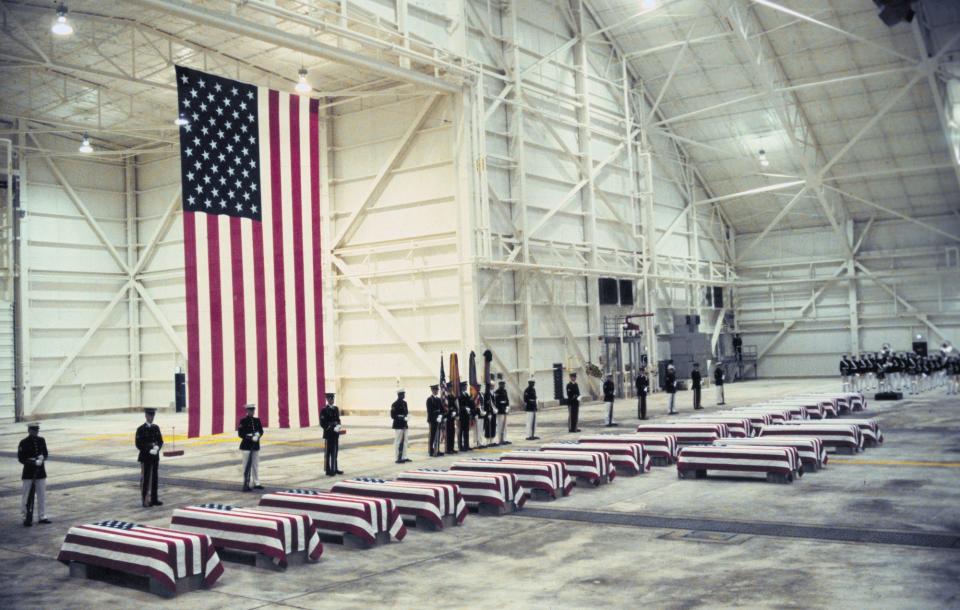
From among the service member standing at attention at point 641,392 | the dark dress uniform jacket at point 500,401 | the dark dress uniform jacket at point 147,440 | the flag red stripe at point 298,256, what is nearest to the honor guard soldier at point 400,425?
the flag red stripe at point 298,256

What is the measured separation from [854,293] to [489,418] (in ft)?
101

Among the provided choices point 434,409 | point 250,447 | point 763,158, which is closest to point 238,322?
point 250,447

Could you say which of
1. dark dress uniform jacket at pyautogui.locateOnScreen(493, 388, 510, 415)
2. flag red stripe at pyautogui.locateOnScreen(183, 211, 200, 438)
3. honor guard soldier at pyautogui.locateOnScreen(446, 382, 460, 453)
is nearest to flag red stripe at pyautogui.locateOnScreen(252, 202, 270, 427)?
flag red stripe at pyautogui.locateOnScreen(183, 211, 200, 438)

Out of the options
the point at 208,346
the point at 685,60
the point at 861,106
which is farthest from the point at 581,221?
the point at 208,346

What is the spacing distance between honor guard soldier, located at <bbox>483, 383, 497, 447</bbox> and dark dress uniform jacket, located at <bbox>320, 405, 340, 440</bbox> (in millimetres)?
5196

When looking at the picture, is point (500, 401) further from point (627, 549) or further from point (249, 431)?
point (627, 549)

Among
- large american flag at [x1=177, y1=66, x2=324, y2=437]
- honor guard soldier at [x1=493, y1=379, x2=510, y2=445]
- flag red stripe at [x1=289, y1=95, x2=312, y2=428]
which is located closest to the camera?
large american flag at [x1=177, y1=66, x2=324, y2=437]

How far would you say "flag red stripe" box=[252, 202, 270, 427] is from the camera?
60.7 ft

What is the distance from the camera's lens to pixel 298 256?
787 inches

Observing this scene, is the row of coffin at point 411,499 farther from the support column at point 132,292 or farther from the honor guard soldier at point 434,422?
the support column at point 132,292

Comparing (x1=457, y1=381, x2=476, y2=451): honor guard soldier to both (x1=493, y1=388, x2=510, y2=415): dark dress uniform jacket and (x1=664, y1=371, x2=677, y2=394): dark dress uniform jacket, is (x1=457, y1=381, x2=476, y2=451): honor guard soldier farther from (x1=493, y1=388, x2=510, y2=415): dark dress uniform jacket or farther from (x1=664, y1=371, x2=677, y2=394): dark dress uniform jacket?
(x1=664, y1=371, x2=677, y2=394): dark dress uniform jacket

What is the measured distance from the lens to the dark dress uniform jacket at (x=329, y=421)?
18094 millimetres

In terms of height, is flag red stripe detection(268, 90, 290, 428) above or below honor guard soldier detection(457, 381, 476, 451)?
above

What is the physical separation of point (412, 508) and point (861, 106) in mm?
33824
